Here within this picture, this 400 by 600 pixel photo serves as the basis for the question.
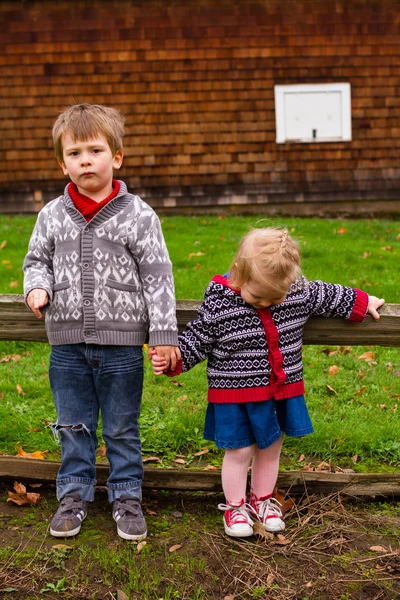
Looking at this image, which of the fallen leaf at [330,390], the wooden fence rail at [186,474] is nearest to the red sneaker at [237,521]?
the wooden fence rail at [186,474]

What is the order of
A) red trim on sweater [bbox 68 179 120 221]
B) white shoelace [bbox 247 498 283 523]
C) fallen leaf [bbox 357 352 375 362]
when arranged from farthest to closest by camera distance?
fallen leaf [bbox 357 352 375 362] < white shoelace [bbox 247 498 283 523] < red trim on sweater [bbox 68 179 120 221]

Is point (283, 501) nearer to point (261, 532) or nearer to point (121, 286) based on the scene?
point (261, 532)

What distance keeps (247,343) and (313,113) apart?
35.8ft

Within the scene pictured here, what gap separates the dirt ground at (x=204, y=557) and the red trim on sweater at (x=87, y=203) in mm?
1384

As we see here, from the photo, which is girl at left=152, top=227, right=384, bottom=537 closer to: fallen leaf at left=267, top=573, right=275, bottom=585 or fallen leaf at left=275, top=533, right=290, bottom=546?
fallen leaf at left=275, top=533, right=290, bottom=546

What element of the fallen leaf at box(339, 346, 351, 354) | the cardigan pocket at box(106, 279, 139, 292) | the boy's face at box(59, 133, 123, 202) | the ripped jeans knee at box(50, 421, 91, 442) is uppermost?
the boy's face at box(59, 133, 123, 202)

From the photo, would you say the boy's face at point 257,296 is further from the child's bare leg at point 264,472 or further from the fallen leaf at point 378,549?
the fallen leaf at point 378,549

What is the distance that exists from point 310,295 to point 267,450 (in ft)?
2.33

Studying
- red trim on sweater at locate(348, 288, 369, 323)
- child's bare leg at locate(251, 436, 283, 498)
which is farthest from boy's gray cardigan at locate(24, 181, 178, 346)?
red trim on sweater at locate(348, 288, 369, 323)

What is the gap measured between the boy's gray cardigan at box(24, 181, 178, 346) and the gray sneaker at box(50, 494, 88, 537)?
72 cm

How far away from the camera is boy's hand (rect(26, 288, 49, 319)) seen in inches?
109

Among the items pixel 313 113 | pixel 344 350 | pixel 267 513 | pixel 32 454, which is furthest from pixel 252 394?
pixel 313 113

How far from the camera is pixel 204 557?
2822 mm

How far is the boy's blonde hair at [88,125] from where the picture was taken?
279 centimetres
